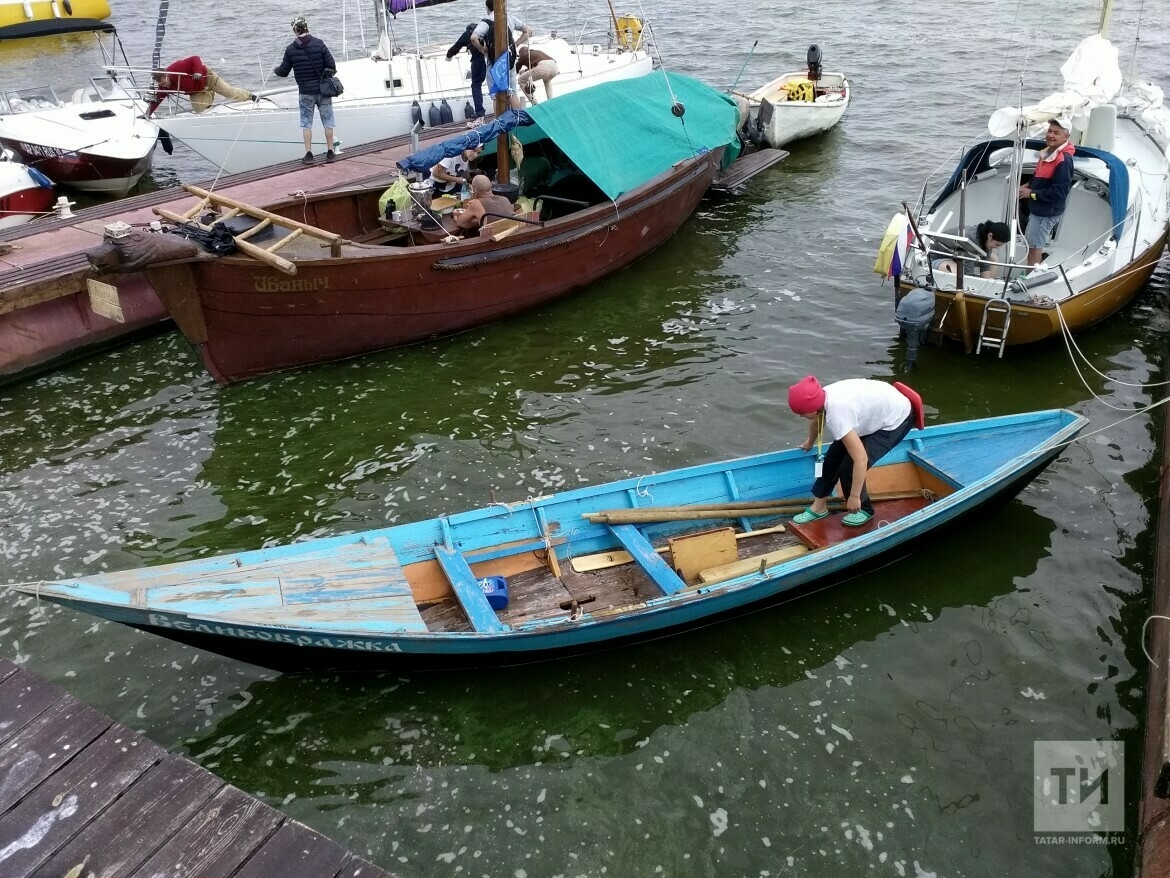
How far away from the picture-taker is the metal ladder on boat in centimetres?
1073

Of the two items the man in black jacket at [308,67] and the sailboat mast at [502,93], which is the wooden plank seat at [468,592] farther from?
the man in black jacket at [308,67]

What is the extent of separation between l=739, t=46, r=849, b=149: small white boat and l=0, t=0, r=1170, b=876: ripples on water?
16.1 ft

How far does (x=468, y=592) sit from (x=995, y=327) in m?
7.81

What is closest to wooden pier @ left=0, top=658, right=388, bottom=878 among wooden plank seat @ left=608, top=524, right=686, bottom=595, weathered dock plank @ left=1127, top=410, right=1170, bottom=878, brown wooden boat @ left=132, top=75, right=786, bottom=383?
wooden plank seat @ left=608, top=524, right=686, bottom=595

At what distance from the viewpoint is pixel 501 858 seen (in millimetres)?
5719

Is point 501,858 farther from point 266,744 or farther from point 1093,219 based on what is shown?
point 1093,219

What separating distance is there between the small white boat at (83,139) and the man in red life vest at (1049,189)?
53.0ft

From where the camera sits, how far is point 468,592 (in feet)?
23.0

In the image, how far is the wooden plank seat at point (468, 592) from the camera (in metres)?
6.63

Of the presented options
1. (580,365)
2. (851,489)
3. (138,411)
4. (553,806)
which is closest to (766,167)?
(580,365)

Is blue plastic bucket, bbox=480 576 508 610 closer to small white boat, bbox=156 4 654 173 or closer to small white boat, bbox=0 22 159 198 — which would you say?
small white boat, bbox=156 4 654 173

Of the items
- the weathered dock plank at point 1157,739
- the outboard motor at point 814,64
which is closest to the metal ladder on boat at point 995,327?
the weathered dock plank at point 1157,739

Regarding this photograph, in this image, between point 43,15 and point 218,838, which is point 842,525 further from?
point 43,15

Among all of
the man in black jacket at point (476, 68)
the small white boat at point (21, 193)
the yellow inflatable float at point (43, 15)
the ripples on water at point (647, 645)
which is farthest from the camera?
the yellow inflatable float at point (43, 15)
